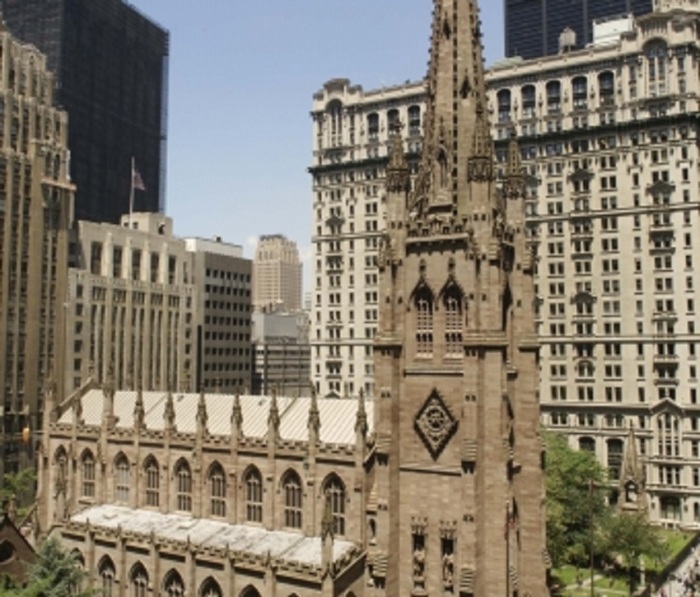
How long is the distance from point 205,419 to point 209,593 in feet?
39.0

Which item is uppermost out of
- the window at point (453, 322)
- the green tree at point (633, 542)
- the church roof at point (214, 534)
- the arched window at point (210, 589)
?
the window at point (453, 322)

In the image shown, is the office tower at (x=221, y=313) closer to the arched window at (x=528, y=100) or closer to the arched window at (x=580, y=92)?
the arched window at (x=528, y=100)

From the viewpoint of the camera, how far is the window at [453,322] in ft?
156

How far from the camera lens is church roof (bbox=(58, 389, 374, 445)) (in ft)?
184

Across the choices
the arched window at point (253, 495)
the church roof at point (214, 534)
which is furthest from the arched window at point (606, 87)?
the church roof at point (214, 534)

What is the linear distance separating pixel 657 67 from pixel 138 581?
89.5 m

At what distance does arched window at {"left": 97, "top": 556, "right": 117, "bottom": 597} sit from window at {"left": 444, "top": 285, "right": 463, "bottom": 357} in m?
29.2

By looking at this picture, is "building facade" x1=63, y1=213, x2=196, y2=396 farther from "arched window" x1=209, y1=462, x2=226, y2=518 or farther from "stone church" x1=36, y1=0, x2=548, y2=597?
"stone church" x1=36, y1=0, x2=548, y2=597

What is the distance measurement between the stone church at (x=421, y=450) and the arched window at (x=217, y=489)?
135 millimetres

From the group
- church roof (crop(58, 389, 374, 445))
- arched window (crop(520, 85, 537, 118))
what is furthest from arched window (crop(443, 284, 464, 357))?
arched window (crop(520, 85, 537, 118))

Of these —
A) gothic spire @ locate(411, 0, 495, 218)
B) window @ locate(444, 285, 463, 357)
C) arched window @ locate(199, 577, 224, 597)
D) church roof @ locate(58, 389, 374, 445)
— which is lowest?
arched window @ locate(199, 577, 224, 597)

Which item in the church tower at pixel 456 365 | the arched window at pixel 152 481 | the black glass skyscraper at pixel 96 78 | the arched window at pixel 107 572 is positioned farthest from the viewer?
the black glass skyscraper at pixel 96 78

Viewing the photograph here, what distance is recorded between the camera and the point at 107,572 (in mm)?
57844

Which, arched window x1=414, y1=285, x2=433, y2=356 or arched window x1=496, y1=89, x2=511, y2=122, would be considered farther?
arched window x1=496, y1=89, x2=511, y2=122
